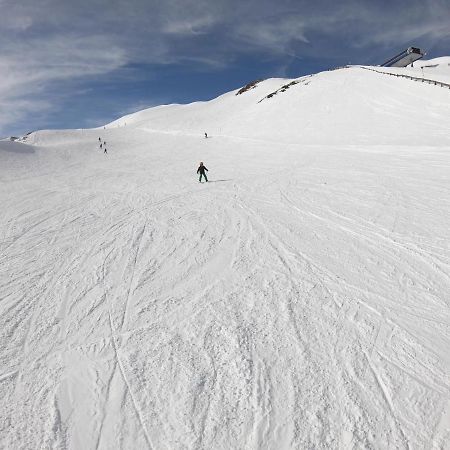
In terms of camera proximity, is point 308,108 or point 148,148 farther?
point 308,108

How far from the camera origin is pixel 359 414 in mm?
4988

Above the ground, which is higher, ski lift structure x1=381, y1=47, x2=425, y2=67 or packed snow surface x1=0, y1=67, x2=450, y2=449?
ski lift structure x1=381, y1=47, x2=425, y2=67

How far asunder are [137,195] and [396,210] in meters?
12.3

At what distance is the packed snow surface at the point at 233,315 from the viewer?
500 cm

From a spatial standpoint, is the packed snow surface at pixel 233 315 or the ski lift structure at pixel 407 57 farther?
the ski lift structure at pixel 407 57

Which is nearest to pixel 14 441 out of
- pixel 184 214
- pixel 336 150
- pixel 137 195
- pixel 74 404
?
pixel 74 404

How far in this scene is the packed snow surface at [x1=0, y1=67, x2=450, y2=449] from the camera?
5.00m

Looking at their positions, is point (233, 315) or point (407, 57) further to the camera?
point (407, 57)

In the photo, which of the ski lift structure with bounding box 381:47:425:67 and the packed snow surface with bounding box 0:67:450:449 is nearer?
the packed snow surface with bounding box 0:67:450:449

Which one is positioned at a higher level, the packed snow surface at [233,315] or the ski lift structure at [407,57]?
the ski lift structure at [407,57]

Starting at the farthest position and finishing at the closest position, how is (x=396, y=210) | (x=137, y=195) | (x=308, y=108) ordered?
(x=308, y=108)
(x=137, y=195)
(x=396, y=210)

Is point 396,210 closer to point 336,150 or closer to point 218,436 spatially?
point 218,436

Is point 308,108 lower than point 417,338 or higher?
higher

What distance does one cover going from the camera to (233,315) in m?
7.18
